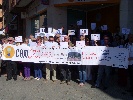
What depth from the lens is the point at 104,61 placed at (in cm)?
910

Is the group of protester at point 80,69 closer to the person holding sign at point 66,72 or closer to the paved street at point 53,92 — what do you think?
the person holding sign at point 66,72

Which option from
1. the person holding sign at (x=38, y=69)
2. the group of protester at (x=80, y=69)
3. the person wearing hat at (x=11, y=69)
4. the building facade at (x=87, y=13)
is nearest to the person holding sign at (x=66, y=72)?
the group of protester at (x=80, y=69)

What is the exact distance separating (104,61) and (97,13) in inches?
240

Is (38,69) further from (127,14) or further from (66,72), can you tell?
(127,14)

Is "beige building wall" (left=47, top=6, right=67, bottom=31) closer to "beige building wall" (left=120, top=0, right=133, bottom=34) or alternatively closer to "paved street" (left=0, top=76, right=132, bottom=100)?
"beige building wall" (left=120, top=0, right=133, bottom=34)

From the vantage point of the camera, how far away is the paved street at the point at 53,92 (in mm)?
7988

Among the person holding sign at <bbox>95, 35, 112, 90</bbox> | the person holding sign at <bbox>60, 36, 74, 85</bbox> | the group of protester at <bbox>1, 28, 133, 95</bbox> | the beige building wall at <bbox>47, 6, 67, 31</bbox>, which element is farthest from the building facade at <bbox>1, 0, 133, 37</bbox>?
the person holding sign at <bbox>95, 35, 112, 90</bbox>

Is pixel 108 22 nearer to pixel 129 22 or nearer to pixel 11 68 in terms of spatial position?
pixel 129 22

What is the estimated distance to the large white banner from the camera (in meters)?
8.93

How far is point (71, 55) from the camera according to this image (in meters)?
9.73

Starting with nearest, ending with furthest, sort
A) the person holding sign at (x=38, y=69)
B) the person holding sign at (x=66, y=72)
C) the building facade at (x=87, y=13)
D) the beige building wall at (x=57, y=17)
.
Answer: the person holding sign at (x=66, y=72) → the person holding sign at (x=38, y=69) → the building facade at (x=87, y=13) → the beige building wall at (x=57, y=17)

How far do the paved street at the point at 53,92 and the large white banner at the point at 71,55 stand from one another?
898 millimetres

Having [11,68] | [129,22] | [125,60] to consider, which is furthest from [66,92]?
[129,22]

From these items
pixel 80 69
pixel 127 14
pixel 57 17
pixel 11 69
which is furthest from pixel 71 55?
pixel 57 17
